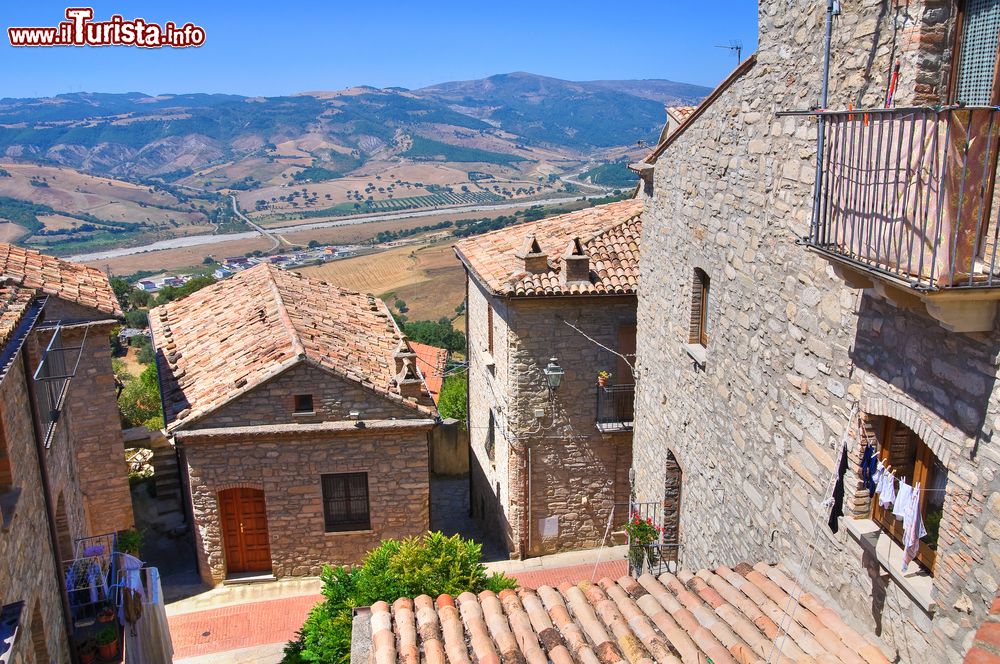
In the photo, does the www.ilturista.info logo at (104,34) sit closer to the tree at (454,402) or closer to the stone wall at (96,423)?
the stone wall at (96,423)

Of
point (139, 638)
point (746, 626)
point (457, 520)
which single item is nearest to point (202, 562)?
point (139, 638)

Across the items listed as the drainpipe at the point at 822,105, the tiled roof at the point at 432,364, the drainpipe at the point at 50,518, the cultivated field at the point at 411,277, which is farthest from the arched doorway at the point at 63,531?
the cultivated field at the point at 411,277

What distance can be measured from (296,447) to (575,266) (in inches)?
239

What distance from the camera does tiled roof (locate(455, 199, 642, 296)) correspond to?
1411 cm

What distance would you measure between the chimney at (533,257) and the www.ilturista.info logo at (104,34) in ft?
29.3

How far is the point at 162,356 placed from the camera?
57.3 ft

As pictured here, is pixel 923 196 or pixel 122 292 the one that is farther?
pixel 122 292

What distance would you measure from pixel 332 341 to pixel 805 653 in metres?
11.8

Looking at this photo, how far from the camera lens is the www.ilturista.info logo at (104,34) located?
15.4 meters

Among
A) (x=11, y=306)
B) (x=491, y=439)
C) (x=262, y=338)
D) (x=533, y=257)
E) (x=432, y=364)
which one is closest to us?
(x=11, y=306)

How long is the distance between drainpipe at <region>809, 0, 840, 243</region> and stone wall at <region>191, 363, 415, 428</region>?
387 inches

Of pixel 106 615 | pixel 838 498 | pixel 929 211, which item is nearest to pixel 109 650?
pixel 106 615

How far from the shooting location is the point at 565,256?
14148mm

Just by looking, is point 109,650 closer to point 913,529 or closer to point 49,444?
point 49,444
